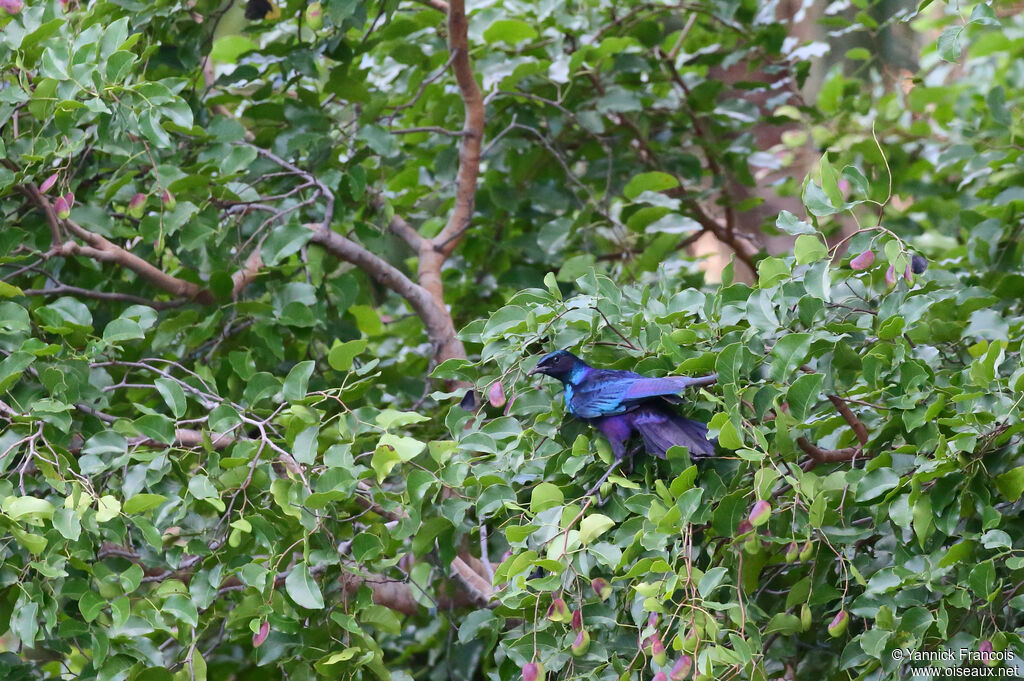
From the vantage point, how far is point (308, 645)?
5.44 feet

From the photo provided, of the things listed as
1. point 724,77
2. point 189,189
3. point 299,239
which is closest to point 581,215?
point 299,239

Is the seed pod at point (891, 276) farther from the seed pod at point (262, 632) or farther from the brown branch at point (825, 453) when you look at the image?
the seed pod at point (262, 632)

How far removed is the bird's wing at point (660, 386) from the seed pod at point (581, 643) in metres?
0.33

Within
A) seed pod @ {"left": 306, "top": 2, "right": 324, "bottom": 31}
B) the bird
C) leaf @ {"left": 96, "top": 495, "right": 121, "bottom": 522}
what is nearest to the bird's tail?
the bird

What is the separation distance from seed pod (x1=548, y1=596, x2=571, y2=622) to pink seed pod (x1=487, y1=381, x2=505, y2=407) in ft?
1.01

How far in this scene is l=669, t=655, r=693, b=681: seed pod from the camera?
128cm

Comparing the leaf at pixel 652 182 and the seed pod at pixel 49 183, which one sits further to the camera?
the leaf at pixel 652 182

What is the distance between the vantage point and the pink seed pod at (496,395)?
1.56 m

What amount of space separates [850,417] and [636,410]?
30 cm

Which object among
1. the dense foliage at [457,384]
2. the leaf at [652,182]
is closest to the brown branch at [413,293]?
the dense foliage at [457,384]

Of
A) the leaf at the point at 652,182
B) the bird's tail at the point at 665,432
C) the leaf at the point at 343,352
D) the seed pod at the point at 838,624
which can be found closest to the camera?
the seed pod at the point at 838,624

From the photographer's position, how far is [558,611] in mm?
1400

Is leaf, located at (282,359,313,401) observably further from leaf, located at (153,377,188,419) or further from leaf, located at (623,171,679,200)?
leaf, located at (623,171,679,200)

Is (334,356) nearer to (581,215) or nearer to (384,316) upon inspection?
(581,215)
